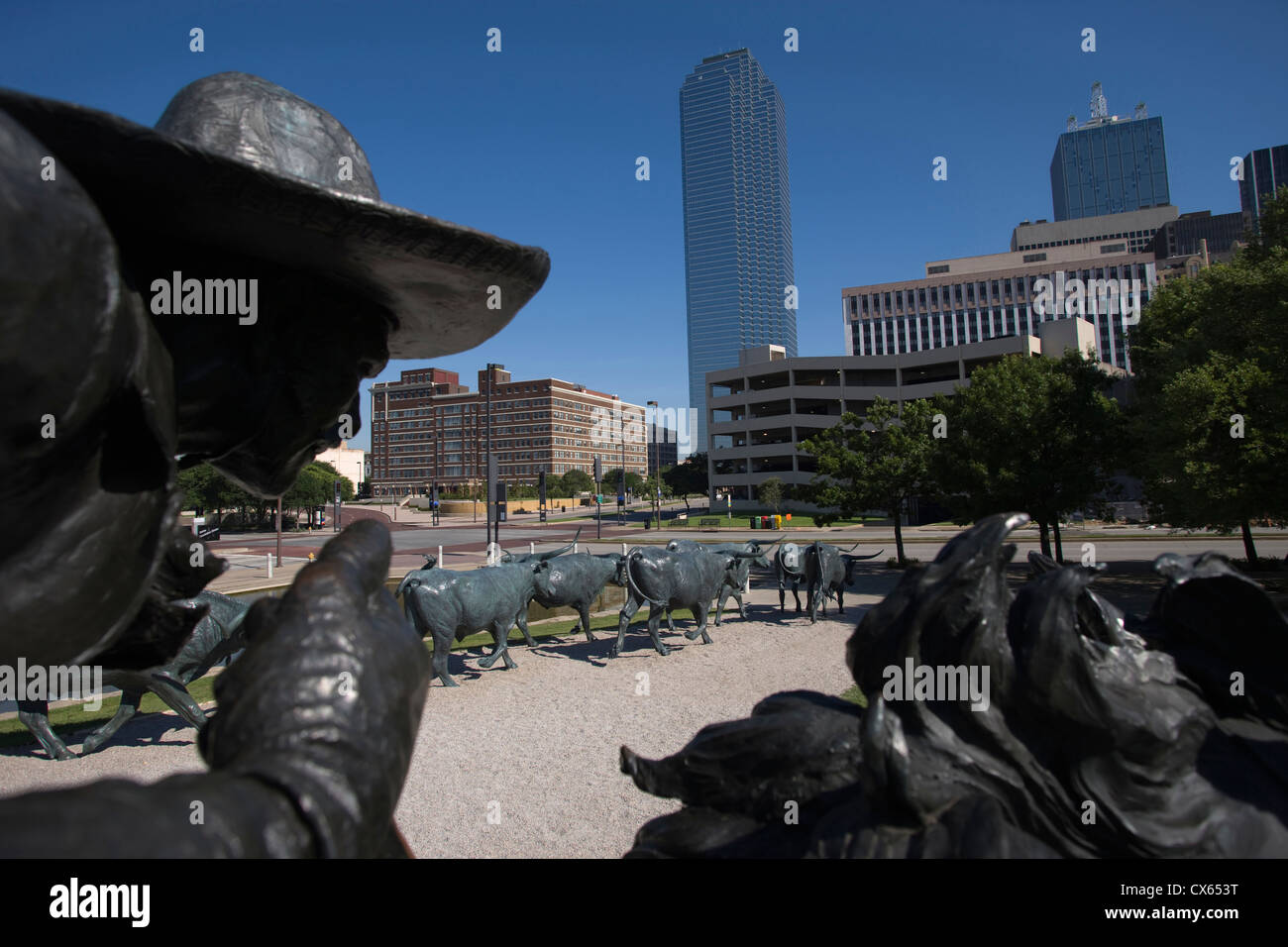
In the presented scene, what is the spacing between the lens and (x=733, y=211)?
158 m

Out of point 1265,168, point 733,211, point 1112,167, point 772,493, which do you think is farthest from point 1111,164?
point 772,493

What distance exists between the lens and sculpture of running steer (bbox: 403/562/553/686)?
10234mm

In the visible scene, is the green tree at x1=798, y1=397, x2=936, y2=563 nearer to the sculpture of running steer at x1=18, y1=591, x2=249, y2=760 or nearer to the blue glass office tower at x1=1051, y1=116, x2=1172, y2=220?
the sculpture of running steer at x1=18, y1=591, x2=249, y2=760

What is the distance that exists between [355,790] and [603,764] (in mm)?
6529

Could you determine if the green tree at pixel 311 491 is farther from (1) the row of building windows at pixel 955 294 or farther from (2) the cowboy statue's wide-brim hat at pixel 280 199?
(1) the row of building windows at pixel 955 294

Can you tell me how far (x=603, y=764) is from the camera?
23.6ft

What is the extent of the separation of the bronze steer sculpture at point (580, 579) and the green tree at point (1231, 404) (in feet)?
39.5

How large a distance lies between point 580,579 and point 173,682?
6400mm

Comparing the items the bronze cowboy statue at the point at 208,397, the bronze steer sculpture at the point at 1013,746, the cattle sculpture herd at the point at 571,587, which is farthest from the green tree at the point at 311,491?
the bronze steer sculpture at the point at 1013,746

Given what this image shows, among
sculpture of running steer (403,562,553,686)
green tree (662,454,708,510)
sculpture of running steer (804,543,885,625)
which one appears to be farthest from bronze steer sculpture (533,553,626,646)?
green tree (662,454,708,510)

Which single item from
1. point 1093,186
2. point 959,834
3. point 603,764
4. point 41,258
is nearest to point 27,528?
point 41,258

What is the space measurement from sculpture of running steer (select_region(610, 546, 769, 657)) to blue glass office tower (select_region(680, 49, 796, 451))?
5882 inches

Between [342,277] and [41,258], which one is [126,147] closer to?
[41,258]

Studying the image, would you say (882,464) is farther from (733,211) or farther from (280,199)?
(733,211)
